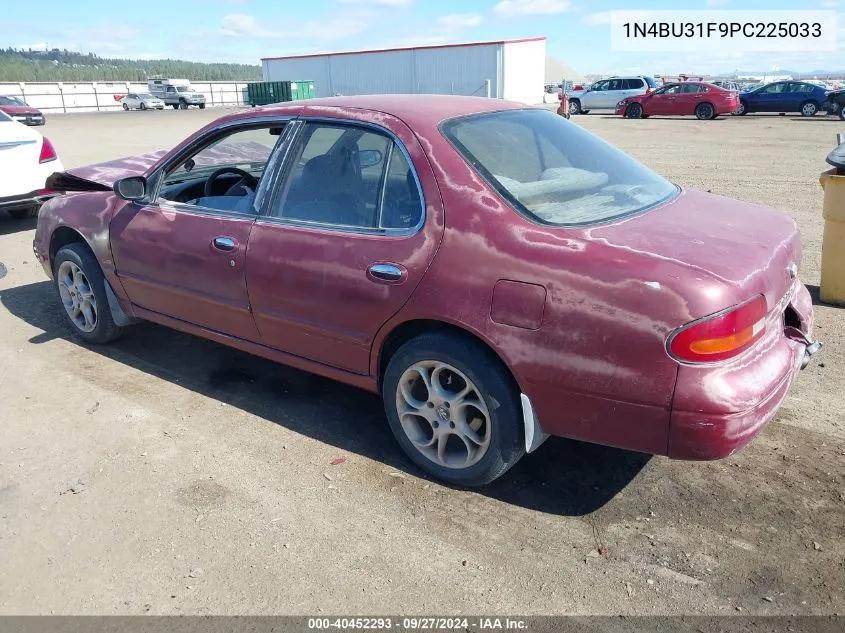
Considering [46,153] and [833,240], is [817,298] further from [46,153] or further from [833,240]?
[46,153]

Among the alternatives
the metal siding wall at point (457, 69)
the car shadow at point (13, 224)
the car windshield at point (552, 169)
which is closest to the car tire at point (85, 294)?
the car windshield at point (552, 169)

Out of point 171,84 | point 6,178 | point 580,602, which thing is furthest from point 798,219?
point 171,84

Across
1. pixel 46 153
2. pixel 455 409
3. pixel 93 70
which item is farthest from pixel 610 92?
pixel 93 70

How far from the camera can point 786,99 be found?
26109mm

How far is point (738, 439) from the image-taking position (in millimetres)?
2543

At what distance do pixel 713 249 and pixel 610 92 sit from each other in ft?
103

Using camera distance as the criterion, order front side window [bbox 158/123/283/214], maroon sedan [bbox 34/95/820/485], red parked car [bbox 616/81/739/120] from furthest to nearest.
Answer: red parked car [bbox 616/81/739/120]
front side window [bbox 158/123/283/214]
maroon sedan [bbox 34/95/820/485]

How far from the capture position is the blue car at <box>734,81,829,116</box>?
25297 millimetres

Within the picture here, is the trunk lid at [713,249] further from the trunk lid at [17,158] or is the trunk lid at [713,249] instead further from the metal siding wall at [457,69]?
the metal siding wall at [457,69]

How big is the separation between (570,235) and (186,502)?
2.08m

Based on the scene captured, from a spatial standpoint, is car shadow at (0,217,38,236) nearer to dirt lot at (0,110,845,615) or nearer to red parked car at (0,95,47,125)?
dirt lot at (0,110,845,615)

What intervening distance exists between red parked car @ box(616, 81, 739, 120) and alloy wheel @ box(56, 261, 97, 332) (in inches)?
1012

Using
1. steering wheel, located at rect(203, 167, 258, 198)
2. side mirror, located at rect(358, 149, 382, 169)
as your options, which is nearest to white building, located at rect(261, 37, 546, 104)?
steering wheel, located at rect(203, 167, 258, 198)

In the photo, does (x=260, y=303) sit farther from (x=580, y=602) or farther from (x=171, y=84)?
(x=171, y=84)
